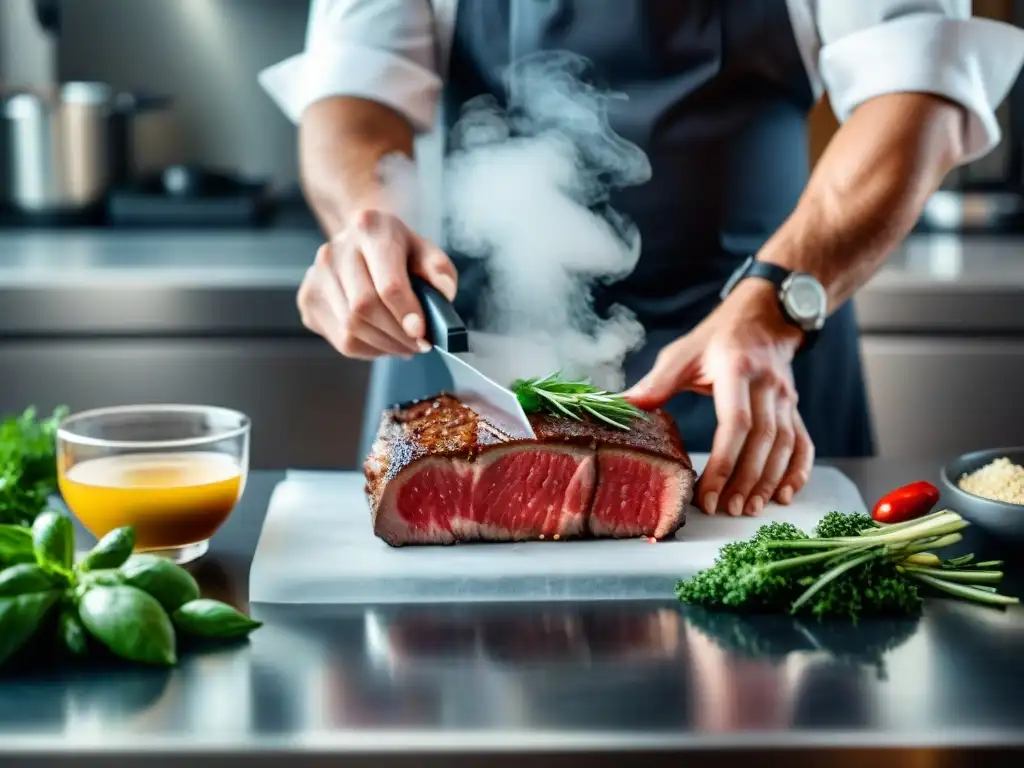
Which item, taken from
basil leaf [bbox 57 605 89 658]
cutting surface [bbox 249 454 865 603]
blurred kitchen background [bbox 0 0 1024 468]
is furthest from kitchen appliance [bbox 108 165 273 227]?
basil leaf [bbox 57 605 89 658]

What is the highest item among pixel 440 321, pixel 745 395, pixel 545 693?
pixel 440 321

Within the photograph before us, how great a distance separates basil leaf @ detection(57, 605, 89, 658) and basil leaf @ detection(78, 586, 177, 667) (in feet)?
0.05

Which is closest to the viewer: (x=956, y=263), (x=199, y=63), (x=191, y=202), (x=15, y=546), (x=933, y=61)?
(x=15, y=546)

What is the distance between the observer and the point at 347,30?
7.01 feet

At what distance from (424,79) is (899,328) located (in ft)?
3.99

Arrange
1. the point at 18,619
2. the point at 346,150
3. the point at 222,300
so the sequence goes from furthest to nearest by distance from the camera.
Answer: the point at 222,300 → the point at 346,150 → the point at 18,619

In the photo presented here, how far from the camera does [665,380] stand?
1666mm

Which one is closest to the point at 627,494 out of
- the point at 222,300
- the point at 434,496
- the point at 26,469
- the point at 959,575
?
the point at 434,496

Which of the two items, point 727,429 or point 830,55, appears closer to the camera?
point 727,429

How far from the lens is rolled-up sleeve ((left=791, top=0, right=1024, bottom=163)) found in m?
1.95

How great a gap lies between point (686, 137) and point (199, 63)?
1950 millimetres

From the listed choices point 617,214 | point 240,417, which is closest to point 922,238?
point 617,214

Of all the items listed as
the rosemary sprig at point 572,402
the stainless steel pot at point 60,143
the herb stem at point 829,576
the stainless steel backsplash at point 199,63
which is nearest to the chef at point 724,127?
the rosemary sprig at point 572,402

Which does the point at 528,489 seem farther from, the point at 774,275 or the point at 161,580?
the point at 774,275
